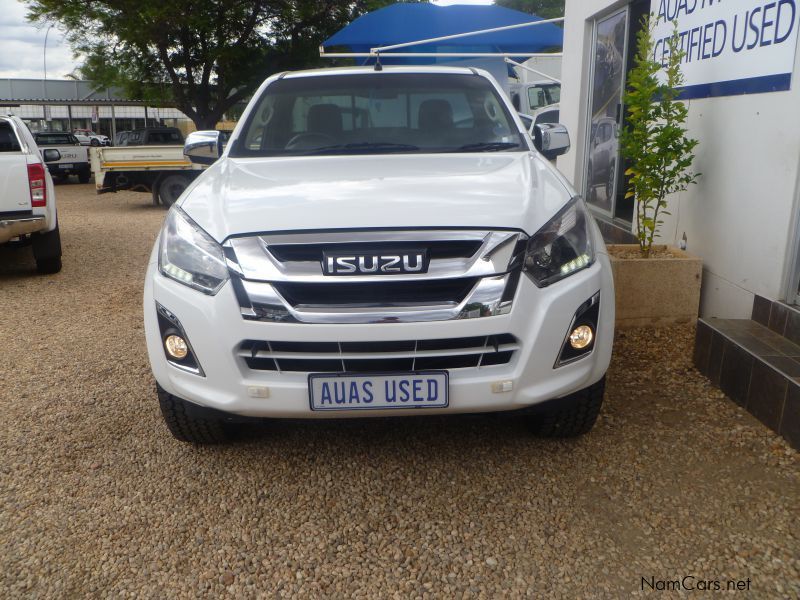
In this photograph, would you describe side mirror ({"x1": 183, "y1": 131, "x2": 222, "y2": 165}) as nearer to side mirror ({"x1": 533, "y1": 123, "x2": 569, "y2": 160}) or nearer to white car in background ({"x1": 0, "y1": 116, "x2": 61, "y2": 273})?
side mirror ({"x1": 533, "y1": 123, "x2": 569, "y2": 160})

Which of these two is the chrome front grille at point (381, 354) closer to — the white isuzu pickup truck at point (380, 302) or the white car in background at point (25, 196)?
the white isuzu pickup truck at point (380, 302)

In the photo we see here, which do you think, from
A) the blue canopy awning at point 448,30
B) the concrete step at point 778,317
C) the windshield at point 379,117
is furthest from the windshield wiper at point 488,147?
the blue canopy awning at point 448,30

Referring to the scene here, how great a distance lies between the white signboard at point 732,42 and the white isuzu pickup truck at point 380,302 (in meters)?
1.82

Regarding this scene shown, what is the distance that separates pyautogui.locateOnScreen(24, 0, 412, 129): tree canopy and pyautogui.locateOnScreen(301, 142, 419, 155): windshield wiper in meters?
16.0

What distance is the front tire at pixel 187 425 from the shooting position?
3.06 m

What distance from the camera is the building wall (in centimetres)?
390

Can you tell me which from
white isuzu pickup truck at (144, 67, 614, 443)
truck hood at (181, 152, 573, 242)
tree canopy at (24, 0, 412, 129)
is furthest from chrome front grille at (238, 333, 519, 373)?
tree canopy at (24, 0, 412, 129)

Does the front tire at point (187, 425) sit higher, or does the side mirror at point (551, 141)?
the side mirror at point (551, 141)

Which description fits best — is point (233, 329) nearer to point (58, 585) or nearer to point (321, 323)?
point (321, 323)

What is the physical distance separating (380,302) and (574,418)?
1.09 metres

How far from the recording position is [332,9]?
20266 millimetres

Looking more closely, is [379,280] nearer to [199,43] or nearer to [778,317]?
[778,317]

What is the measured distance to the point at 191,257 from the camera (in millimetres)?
2762

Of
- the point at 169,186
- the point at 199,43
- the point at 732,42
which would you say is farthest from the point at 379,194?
the point at 199,43
